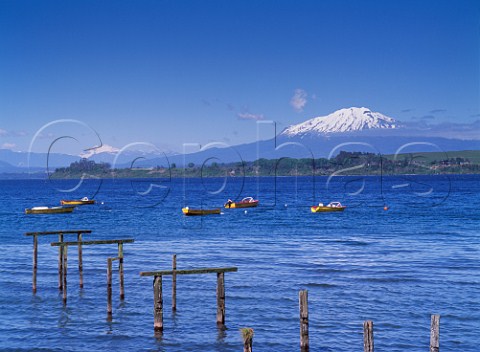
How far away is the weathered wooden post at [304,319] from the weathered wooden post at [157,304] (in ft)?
23.9

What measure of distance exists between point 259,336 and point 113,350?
685 centimetres

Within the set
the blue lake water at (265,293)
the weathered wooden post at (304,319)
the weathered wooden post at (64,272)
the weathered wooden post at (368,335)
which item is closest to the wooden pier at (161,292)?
the blue lake water at (265,293)

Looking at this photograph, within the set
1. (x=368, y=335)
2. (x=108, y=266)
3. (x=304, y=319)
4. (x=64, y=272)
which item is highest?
(x=108, y=266)

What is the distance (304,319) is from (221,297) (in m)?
6.72

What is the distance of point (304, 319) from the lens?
87.6 feet

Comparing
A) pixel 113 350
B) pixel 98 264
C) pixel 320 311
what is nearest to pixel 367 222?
pixel 98 264

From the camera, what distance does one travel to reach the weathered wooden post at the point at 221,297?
3231cm

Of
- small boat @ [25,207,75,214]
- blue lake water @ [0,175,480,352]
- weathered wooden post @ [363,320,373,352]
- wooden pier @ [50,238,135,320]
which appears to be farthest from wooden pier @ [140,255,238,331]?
small boat @ [25,207,75,214]

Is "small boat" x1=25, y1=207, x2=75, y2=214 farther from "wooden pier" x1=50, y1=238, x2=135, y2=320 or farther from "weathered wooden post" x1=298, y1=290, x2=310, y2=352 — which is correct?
"weathered wooden post" x1=298, y1=290, x2=310, y2=352

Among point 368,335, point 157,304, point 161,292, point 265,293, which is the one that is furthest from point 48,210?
point 368,335

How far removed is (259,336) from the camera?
101 ft

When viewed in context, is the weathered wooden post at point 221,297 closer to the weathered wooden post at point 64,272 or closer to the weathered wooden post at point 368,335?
the weathered wooden post at point 64,272

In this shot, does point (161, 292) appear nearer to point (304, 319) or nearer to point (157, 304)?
point (157, 304)

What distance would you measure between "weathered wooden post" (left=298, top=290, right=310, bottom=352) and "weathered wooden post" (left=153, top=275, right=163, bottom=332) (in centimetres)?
729
